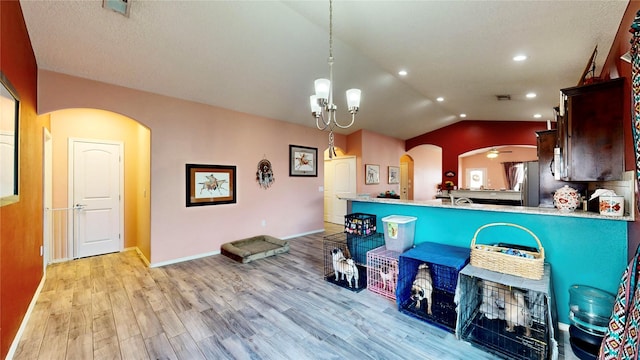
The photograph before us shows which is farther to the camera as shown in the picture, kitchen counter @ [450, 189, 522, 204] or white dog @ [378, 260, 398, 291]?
kitchen counter @ [450, 189, 522, 204]

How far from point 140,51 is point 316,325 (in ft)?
11.7

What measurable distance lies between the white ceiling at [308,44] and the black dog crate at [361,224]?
2.25 metres

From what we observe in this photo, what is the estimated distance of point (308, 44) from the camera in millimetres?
3379

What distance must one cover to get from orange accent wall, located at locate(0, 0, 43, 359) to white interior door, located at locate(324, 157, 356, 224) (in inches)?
219

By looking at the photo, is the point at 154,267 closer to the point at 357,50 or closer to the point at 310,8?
the point at 310,8

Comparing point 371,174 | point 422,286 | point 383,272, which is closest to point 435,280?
point 422,286

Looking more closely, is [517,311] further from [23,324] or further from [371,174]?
[371,174]

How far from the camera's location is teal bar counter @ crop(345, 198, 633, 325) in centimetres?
194

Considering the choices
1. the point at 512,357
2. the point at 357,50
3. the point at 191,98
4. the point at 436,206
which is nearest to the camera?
the point at 512,357

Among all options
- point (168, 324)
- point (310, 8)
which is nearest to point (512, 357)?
point (168, 324)

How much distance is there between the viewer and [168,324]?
2.29 m

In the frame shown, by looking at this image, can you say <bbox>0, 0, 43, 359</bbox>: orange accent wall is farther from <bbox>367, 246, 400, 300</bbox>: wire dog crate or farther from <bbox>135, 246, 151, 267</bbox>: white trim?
<bbox>367, 246, 400, 300</bbox>: wire dog crate

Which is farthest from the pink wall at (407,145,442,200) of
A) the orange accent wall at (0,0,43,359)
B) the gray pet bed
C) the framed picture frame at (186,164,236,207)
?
the orange accent wall at (0,0,43,359)

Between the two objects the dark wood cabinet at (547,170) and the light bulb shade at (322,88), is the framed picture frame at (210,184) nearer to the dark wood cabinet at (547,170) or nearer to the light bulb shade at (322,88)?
the light bulb shade at (322,88)
